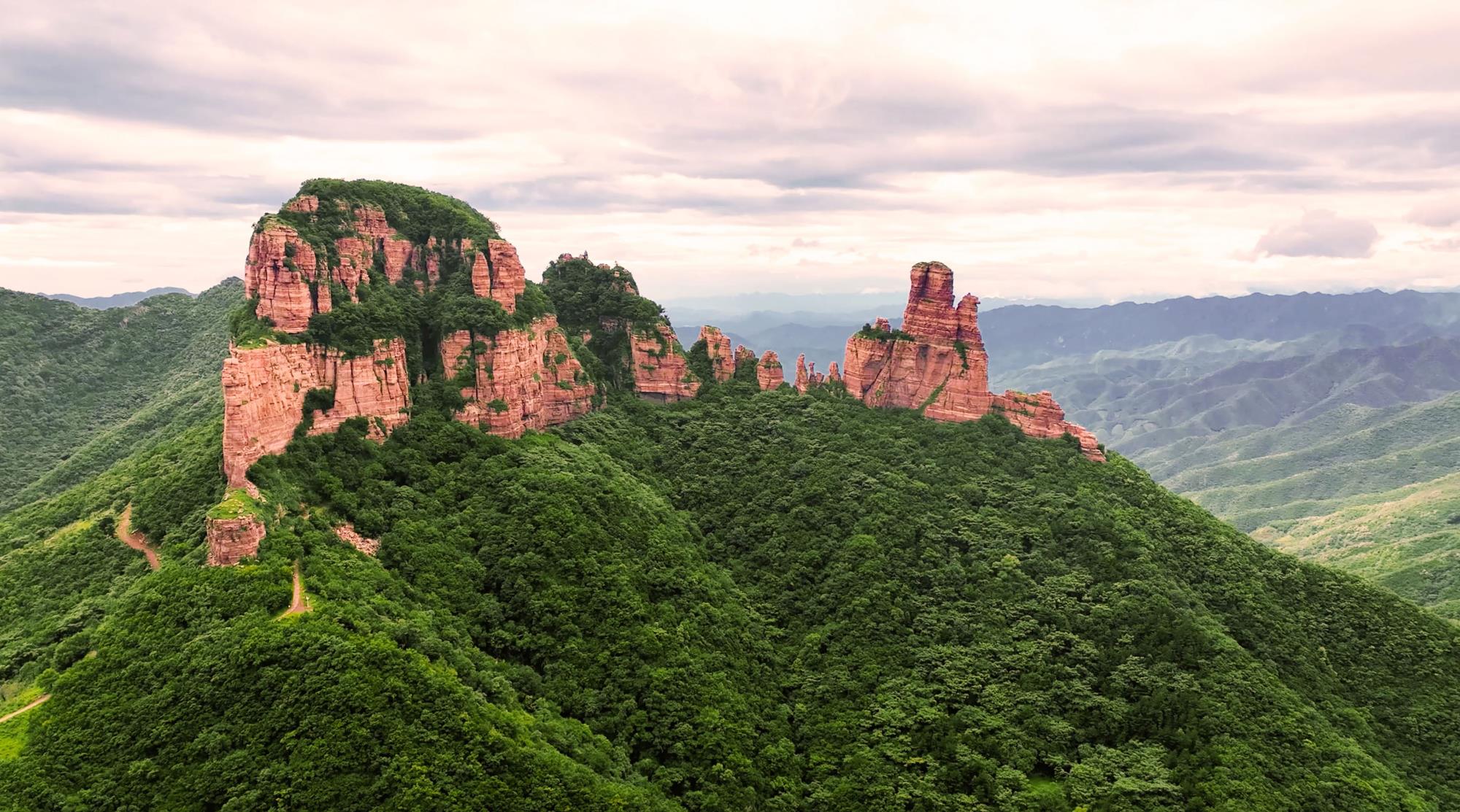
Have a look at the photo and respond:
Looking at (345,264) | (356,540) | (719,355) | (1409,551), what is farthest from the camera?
(1409,551)

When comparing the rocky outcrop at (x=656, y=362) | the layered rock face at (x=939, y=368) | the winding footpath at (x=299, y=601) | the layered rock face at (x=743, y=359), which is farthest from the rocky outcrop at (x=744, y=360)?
the winding footpath at (x=299, y=601)

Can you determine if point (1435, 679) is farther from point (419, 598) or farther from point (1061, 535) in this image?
point (419, 598)

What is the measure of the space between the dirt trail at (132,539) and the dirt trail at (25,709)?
38.0ft

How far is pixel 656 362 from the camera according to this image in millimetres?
109812

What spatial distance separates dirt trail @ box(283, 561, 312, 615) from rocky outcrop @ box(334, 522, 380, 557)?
27.6 feet

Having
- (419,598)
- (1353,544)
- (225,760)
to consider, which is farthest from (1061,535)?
(1353,544)

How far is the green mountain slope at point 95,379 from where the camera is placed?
103125 millimetres

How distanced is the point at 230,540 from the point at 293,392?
749 inches

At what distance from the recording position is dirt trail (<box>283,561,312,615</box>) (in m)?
53.1

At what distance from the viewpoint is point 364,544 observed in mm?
65875

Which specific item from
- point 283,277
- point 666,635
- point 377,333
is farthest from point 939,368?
point 283,277

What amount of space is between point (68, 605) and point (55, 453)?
73.1 meters

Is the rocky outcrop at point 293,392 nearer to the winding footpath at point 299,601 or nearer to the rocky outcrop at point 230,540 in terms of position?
the rocky outcrop at point 230,540

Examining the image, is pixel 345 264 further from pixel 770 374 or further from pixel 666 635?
pixel 770 374
